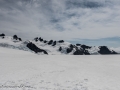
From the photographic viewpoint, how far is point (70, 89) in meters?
13.9

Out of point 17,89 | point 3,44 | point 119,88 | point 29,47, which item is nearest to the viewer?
point 17,89

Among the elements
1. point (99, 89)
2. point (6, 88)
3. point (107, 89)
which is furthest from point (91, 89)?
point (6, 88)

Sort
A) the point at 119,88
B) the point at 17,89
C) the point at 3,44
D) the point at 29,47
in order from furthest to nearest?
the point at 29,47
the point at 3,44
the point at 119,88
the point at 17,89

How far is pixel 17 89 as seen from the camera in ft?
43.9

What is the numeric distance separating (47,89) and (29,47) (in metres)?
180

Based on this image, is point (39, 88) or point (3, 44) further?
point (3, 44)

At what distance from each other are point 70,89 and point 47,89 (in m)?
2.48

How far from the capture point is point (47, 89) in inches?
540

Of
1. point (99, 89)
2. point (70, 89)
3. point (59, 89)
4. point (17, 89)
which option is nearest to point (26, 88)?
point (17, 89)

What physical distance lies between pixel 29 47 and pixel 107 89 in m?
181

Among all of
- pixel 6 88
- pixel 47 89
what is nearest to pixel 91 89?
pixel 47 89

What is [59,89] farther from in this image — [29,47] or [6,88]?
[29,47]

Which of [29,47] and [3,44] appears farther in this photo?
[29,47]

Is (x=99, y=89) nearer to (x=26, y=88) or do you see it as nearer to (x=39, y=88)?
(x=39, y=88)
